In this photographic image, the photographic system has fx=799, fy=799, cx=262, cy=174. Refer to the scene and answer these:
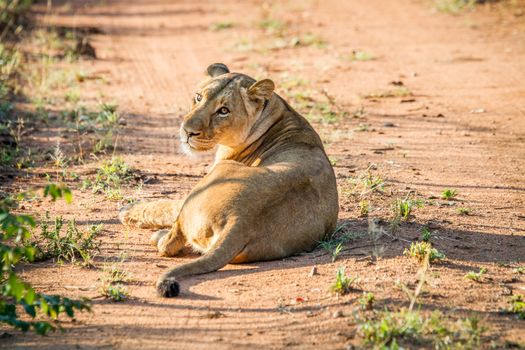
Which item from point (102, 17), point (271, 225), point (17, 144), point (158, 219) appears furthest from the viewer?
point (102, 17)

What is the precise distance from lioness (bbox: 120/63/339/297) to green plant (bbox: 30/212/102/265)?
Result: 1.68 ft

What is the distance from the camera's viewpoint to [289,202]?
5504mm

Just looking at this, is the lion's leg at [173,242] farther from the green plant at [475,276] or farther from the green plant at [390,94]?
the green plant at [390,94]

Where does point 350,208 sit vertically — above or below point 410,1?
below

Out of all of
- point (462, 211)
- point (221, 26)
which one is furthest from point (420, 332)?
point (221, 26)

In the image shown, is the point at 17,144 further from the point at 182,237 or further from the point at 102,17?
the point at 102,17

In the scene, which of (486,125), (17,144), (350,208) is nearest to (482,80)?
(486,125)

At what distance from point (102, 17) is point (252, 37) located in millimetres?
4515

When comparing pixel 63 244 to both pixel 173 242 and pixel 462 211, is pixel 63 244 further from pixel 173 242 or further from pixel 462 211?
pixel 462 211

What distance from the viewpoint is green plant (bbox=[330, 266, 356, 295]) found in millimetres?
4805

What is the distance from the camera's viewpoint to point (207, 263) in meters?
5.11

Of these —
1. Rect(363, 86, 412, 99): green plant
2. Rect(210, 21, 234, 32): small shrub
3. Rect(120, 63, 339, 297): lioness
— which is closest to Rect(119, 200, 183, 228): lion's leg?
Rect(120, 63, 339, 297): lioness

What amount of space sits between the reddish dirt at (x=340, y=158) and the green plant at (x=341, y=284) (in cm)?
5

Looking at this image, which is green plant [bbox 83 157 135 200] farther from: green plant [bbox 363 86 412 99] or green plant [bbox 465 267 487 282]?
green plant [bbox 363 86 412 99]
